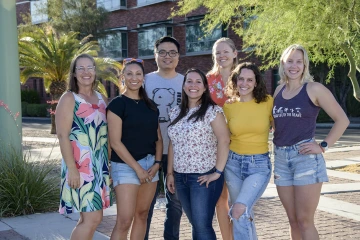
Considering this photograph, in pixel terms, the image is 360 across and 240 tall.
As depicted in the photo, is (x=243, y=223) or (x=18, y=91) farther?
(x=18, y=91)

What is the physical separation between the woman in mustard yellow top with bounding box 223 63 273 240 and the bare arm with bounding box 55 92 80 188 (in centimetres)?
135

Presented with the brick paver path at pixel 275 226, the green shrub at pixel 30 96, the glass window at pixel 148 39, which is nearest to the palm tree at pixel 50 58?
the glass window at pixel 148 39

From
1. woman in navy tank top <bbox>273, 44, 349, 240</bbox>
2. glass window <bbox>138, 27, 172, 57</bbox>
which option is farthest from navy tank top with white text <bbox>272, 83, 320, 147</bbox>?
glass window <bbox>138, 27, 172, 57</bbox>

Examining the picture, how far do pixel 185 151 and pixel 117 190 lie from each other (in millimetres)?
719

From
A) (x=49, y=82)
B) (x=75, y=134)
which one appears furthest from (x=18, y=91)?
(x=49, y=82)

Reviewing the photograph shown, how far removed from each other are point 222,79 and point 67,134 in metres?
1.71

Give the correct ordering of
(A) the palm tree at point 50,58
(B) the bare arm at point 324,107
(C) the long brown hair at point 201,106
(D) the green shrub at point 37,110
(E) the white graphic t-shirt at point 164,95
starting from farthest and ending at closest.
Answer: (D) the green shrub at point 37,110
(A) the palm tree at point 50,58
(E) the white graphic t-shirt at point 164,95
(C) the long brown hair at point 201,106
(B) the bare arm at point 324,107

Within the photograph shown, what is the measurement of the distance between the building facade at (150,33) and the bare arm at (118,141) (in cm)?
2534

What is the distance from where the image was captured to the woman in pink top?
4727 mm

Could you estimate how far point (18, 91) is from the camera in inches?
299

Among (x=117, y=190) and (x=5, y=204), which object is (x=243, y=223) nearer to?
(x=117, y=190)

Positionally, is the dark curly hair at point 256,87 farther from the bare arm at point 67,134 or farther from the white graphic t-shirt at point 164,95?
the bare arm at point 67,134

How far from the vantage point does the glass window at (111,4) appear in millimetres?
37406

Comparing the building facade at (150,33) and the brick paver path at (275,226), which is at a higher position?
the building facade at (150,33)
